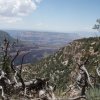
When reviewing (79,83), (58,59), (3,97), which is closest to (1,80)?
(3,97)

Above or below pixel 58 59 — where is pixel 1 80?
above

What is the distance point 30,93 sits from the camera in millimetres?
12078

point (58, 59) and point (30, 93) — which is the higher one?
point (30, 93)

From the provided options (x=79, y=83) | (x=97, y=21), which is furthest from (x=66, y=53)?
(x=79, y=83)

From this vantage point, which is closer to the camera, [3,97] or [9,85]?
[3,97]

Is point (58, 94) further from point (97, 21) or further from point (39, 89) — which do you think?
point (97, 21)

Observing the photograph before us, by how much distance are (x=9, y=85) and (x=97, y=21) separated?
59576 mm

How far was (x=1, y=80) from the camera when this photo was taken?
1230 cm

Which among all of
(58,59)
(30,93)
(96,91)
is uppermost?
(96,91)

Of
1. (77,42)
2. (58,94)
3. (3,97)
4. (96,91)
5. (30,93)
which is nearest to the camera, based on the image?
(96,91)

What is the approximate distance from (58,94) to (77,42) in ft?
516

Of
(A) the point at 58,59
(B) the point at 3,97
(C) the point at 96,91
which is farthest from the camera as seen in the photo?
(A) the point at 58,59

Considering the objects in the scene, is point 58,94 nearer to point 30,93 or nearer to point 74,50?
point 30,93

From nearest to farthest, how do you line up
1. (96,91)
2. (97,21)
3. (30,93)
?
(96,91), (30,93), (97,21)
